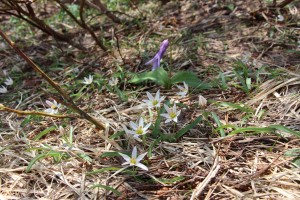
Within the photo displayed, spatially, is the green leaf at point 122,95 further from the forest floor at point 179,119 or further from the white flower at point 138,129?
the white flower at point 138,129

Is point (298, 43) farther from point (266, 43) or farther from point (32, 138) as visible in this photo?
point (32, 138)

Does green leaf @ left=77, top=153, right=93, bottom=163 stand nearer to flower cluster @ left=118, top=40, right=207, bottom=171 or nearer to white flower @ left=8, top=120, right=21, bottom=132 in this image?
flower cluster @ left=118, top=40, right=207, bottom=171

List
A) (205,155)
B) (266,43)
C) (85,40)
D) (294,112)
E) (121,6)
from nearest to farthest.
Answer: (205,155) < (294,112) < (266,43) < (85,40) < (121,6)

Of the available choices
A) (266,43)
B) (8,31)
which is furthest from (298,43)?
(8,31)

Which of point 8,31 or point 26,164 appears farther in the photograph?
point 8,31

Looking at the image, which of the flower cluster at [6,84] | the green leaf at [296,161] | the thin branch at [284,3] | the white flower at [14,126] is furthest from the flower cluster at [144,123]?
the thin branch at [284,3]

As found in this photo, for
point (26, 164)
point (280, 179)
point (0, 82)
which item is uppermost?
point (0, 82)

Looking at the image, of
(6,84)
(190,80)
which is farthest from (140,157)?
(6,84)
